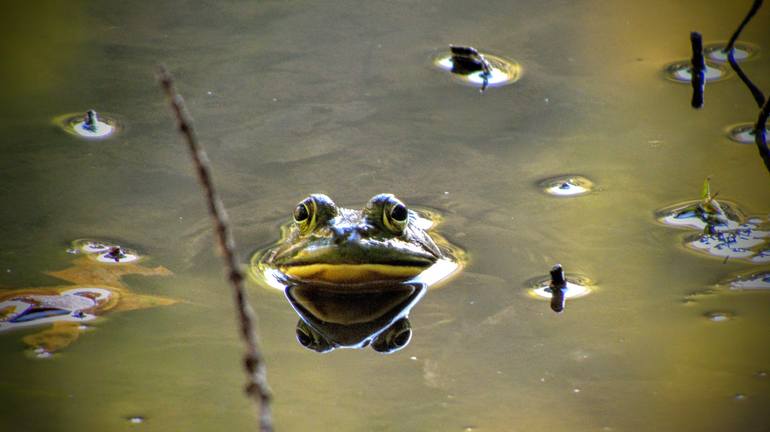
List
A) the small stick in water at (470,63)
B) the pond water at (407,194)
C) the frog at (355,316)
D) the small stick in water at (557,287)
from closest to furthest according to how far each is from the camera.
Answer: the pond water at (407,194)
the frog at (355,316)
the small stick in water at (557,287)
the small stick in water at (470,63)

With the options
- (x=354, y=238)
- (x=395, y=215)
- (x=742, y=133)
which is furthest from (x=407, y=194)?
(x=742, y=133)

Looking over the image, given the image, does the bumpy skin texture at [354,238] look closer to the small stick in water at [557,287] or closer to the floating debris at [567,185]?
the small stick in water at [557,287]

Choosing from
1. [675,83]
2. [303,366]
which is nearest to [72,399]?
[303,366]

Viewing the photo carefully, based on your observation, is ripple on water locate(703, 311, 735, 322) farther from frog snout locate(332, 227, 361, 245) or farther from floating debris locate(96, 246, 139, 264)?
floating debris locate(96, 246, 139, 264)

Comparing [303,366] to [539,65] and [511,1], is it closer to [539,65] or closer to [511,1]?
[539,65]

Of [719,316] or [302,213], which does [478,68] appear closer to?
[302,213]

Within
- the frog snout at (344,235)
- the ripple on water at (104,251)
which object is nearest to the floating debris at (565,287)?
the frog snout at (344,235)
